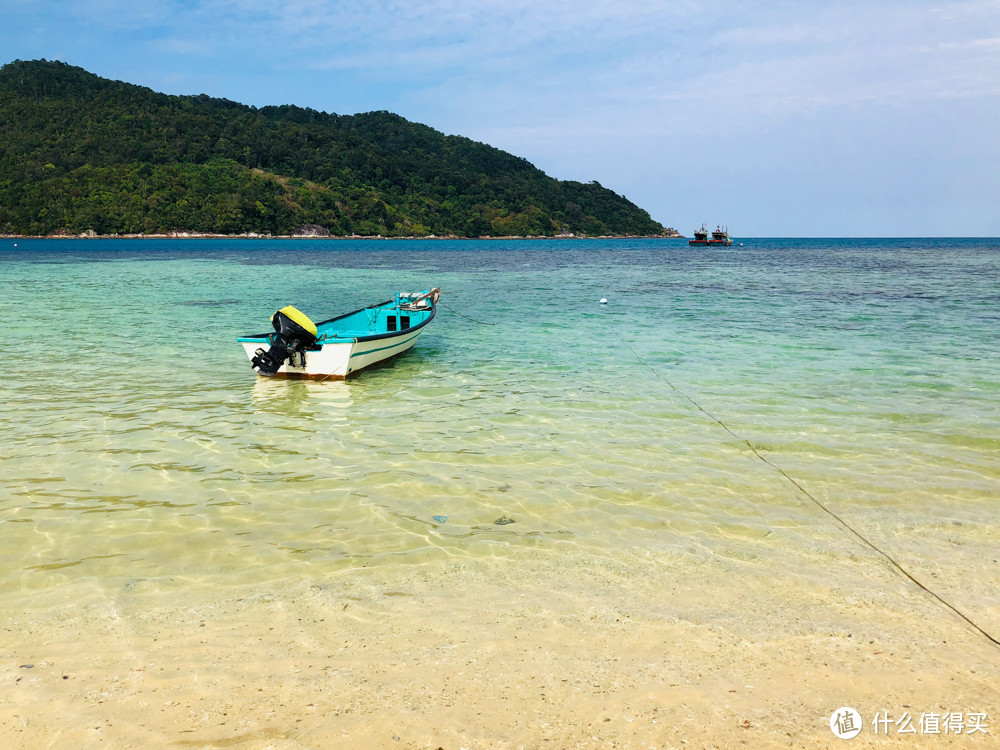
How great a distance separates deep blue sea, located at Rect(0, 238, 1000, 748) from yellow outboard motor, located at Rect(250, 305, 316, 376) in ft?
1.56

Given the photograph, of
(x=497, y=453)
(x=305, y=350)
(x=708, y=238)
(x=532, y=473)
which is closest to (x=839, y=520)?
(x=532, y=473)

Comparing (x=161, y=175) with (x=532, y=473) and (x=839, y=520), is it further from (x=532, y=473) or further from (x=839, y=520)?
(x=839, y=520)

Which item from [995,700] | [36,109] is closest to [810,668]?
[995,700]

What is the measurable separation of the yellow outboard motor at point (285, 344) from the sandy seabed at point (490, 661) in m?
8.07

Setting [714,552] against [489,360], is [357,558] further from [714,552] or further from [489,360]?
[489,360]

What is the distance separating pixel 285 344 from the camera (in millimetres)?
12867

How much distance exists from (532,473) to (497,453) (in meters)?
0.86

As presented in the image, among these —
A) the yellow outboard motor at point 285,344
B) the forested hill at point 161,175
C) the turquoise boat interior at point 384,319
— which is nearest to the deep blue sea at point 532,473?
the yellow outboard motor at point 285,344

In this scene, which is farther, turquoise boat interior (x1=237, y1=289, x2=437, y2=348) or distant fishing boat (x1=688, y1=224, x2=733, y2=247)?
distant fishing boat (x1=688, y1=224, x2=733, y2=247)

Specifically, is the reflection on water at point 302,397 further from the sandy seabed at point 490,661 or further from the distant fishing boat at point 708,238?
the distant fishing boat at point 708,238

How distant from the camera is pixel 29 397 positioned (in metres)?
11.3

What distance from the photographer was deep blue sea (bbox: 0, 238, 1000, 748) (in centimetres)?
527

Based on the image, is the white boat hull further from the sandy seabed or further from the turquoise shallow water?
the sandy seabed

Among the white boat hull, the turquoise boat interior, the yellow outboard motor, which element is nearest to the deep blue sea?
the white boat hull
